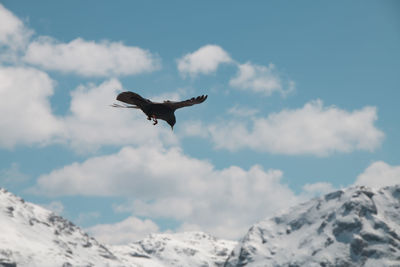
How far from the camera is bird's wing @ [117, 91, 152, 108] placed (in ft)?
33.2

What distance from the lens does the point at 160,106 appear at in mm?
10945

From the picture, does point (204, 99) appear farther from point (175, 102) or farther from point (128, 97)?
point (128, 97)

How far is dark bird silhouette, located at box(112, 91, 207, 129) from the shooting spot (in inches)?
414

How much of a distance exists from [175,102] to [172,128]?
0.54 meters

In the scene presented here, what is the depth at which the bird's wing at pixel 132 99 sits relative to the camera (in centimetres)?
1012

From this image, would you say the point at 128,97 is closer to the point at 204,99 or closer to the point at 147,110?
the point at 147,110

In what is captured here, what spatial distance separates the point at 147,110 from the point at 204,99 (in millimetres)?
1276

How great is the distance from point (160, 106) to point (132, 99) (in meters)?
0.72

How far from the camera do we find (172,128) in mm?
10859

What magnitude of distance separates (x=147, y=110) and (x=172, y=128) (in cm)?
66

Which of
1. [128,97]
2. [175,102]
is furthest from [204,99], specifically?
[128,97]

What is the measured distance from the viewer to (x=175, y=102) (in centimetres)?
1083

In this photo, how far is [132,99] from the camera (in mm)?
10469

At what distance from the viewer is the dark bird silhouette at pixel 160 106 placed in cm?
1051
